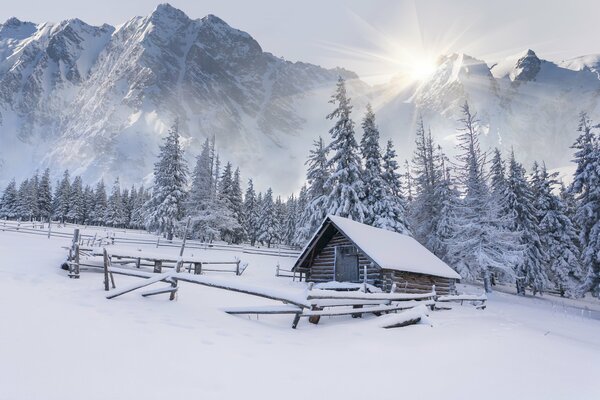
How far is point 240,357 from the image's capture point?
652cm

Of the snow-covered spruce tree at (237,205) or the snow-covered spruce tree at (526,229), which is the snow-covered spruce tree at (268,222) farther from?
the snow-covered spruce tree at (526,229)

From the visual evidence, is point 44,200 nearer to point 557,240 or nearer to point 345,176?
point 345,176

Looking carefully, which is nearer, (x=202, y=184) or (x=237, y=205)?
(x=202, y=184)

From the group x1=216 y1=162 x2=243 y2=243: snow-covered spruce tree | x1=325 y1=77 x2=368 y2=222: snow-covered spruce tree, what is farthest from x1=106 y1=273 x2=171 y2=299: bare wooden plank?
x1=216 y1=162 x2=243 y2=243: snow-covered spruce tree

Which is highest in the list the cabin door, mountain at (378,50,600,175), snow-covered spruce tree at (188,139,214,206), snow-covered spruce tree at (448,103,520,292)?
mountain at (378,50,600,175)

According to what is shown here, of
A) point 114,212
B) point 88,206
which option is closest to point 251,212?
point 114,212

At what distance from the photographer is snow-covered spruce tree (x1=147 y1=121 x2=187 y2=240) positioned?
4594 centimetres

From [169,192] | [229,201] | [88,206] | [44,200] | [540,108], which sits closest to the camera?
[169,192]

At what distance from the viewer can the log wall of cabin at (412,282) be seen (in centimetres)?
1944

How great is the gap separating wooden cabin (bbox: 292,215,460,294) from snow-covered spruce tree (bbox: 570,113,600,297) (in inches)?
471

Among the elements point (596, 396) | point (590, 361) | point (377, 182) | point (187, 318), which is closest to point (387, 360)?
point (596, 396)

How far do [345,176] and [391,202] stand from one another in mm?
5554

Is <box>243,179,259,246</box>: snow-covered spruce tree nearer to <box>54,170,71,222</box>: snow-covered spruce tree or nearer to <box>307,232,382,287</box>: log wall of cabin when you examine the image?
<box>54,170,71,222</box>: snow-covered spruce tree

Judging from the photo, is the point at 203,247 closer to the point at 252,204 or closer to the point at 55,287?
the point at 55,287
